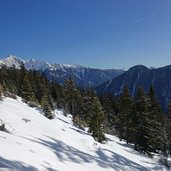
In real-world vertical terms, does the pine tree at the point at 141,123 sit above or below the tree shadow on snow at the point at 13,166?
above

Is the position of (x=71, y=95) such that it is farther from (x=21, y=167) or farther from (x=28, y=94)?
(x=21, y=167)

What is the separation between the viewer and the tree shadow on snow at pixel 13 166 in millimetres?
8678

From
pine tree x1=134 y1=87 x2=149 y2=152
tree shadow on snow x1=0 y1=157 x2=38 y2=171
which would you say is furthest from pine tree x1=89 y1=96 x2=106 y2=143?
tree shadow on snow x1=0 y1=157 x2=38 y2=171

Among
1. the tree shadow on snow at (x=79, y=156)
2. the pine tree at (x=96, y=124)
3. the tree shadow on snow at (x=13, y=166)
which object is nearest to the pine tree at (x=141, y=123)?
the pine tree at (x=96, y=124)

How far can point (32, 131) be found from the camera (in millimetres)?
17047

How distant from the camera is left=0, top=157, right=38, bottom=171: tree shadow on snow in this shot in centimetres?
868

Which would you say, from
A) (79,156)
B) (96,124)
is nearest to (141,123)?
(96,124)

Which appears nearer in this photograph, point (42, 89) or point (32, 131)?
point (32, 131)

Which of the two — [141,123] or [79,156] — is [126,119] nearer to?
[141,123]

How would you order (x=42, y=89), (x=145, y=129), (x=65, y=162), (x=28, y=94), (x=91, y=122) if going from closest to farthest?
(x=65, y=162) → (x=91, y=122) → (x=145, y=129) → (x=28, y=94) → (x=42, y=89)

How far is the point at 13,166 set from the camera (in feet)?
29.8

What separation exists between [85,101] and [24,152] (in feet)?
210

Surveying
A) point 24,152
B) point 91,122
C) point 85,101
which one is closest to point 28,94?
point 91,122

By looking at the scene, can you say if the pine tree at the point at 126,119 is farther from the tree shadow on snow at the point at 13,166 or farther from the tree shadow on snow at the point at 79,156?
the tree shadow on snow at the point at 13,166
